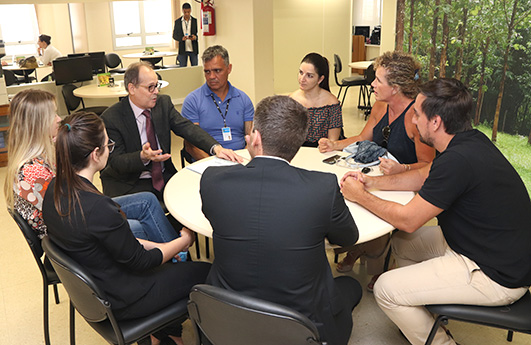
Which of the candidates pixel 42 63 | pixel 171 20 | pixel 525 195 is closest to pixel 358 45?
pixel 171 20

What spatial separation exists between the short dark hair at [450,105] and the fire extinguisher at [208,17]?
5.51 metres

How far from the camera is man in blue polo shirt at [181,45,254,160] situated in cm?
346

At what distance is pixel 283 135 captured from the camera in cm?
163

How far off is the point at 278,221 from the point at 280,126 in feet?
1.13

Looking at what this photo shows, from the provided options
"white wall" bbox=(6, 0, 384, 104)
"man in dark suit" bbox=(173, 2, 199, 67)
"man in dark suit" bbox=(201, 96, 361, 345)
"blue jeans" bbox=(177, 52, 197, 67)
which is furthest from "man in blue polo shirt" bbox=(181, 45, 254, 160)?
"blue jeans" bbox=(177, 52, 197, 67)

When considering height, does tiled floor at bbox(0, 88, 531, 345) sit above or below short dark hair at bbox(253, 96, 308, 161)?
below

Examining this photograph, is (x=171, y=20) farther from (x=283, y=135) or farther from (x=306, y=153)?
(x=283, y=135)

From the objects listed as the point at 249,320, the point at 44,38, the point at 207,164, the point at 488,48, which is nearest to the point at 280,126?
the point at 249,320

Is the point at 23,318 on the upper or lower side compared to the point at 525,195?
lower

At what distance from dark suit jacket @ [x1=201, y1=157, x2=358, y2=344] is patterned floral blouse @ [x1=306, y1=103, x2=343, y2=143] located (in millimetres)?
2057

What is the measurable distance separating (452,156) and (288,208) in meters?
0.81

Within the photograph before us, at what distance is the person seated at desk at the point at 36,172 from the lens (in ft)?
7.28

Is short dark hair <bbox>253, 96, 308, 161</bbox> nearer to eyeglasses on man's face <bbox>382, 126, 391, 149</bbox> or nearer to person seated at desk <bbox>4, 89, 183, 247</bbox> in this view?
person seated at desk <bbox>4, 89, 183, 247</bbox>

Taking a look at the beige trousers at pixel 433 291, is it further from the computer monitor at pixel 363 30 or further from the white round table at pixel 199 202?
the computer monitor at pixel 363 30
